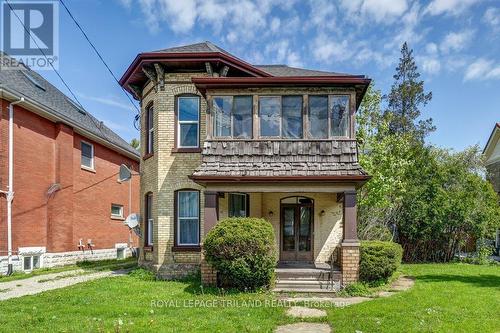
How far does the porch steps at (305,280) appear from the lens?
34.1 ft

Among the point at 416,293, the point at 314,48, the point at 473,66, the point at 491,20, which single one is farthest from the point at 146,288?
the point at 473,66

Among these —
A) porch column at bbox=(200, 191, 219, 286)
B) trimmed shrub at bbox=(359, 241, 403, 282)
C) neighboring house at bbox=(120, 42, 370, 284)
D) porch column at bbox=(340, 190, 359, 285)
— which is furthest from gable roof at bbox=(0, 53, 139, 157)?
trimmed shrub at bbox=(359, 241, 403, 282)

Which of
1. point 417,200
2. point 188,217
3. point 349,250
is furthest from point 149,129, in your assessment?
point 417,200

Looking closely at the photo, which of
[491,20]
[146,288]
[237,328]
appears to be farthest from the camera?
[491,20]

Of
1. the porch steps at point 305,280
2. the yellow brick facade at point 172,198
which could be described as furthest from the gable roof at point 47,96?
the porch steps at point 305,280

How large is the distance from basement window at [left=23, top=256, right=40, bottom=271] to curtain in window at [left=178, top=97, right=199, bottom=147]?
7619 millimetres

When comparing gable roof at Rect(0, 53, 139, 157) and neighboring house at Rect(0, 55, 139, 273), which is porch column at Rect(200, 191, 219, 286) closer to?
neighboring house at Rect(0, 55, 139, 273)

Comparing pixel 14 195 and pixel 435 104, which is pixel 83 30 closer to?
pixel 14 195

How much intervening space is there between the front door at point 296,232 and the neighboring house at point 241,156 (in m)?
0.03

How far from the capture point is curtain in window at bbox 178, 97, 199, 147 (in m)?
13.2

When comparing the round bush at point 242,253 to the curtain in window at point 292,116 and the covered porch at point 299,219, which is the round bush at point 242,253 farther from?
the curtain in window at point 292,116

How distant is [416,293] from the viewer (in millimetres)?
9789

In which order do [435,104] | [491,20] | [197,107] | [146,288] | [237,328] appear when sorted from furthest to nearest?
[435,104], [197,107], [491,20], [146,288], [237,328]

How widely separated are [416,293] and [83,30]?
1169 cm
